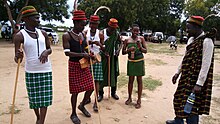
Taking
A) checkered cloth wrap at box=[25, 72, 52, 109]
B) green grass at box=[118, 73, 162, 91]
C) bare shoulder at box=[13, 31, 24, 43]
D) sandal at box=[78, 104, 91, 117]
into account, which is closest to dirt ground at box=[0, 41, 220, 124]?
sandal at box=[78, 104, 91, 117]

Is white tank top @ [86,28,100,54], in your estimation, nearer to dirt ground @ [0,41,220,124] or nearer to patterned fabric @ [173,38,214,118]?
dirt ground @ [0,41,220,124]

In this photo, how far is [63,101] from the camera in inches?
200

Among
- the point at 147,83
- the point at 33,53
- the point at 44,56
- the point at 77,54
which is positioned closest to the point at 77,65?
the point at 77,54

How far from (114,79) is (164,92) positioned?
5.91 feet

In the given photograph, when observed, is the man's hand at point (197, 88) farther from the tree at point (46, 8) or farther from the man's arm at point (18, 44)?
the tree at point (46, 8)

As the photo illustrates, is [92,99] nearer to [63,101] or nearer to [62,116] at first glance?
[63,101]

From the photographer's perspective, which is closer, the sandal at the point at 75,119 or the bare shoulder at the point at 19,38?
the bare shoulder at the point at 19,38

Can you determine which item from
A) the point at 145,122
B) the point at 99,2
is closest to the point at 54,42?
the point at 99,2

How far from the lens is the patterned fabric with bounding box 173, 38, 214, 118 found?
308cm

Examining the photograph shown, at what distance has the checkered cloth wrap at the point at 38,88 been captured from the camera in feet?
10.5

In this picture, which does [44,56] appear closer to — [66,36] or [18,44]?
[18,44]

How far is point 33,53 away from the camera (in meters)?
3.12

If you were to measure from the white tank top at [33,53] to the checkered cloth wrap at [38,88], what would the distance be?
0.07m

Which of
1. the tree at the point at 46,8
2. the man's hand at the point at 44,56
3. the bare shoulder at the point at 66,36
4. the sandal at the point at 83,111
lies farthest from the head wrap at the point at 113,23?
the tree at the point at 46,8
